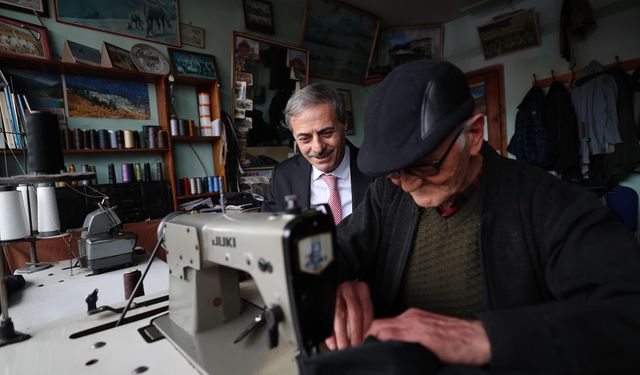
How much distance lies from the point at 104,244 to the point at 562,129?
4.59 metres

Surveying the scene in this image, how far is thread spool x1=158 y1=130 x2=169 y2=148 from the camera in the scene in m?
3.41

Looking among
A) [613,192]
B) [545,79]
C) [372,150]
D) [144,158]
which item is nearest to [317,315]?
[372,150]

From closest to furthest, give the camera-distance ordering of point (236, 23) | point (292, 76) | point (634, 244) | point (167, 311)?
1. point (634, 244)
2. point (167, 311)
3. point (236, 23)
4. point (292, 76)

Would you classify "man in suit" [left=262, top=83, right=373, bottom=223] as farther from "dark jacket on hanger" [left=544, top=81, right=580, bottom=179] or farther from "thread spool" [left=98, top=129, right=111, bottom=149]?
"dark jacket on hanger" [left=544, top=81, right=580, bottom=179]

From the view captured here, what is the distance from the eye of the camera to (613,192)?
3.65 m

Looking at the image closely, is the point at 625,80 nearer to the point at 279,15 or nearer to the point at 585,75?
the point at 585,75

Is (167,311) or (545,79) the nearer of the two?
(167,311)

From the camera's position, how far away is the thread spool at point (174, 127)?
3578 mm

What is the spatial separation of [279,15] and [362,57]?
5.00ft

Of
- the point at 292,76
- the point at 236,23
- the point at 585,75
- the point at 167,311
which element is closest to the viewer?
the point at 167,311

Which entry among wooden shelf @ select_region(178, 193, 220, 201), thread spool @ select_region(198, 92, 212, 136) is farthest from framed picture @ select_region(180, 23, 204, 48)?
wooden shelf @ select_region(178, 193, 220, 201)

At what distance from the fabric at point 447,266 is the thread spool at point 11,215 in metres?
1.77

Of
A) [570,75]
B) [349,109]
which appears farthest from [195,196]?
[570,75]

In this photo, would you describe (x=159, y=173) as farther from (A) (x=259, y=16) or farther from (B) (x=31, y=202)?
(A) (x=259, y=16)
